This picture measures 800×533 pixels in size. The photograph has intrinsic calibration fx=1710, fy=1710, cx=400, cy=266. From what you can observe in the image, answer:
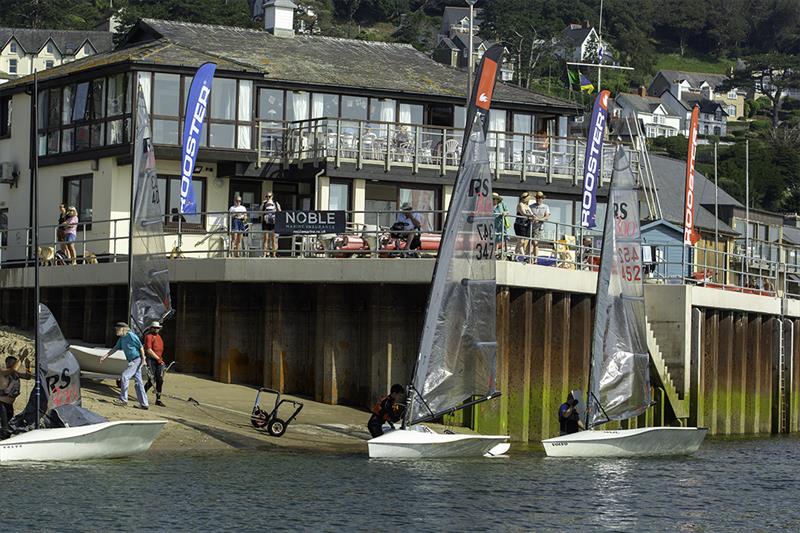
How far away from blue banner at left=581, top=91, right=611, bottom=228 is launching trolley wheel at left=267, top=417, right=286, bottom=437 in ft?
50.5

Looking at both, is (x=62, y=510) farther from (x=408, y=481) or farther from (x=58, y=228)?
(x=58, y=228)

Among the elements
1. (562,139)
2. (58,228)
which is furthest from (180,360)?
(562,139)

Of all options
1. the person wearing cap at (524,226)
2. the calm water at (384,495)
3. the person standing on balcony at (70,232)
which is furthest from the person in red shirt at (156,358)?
the person standing on balcony at (70,232)

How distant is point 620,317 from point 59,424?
43.1ft

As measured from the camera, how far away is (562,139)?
53.4m

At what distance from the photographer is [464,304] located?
1405 inches

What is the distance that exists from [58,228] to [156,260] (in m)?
10.4

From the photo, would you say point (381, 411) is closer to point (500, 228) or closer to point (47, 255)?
point (500, 228)

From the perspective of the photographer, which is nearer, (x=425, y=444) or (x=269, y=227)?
(x=425, y=444)

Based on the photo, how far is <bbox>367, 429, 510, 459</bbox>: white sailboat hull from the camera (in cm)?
3397

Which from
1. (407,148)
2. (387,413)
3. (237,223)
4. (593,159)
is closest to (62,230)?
(237,223)

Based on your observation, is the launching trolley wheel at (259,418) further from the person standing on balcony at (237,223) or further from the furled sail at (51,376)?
the person standing on balcony at (237,223)

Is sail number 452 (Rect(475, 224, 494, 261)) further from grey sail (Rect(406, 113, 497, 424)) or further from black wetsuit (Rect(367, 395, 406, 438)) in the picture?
black wetsuit (Rect(367, 395, 406, 438))

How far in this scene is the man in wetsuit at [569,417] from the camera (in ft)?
123
